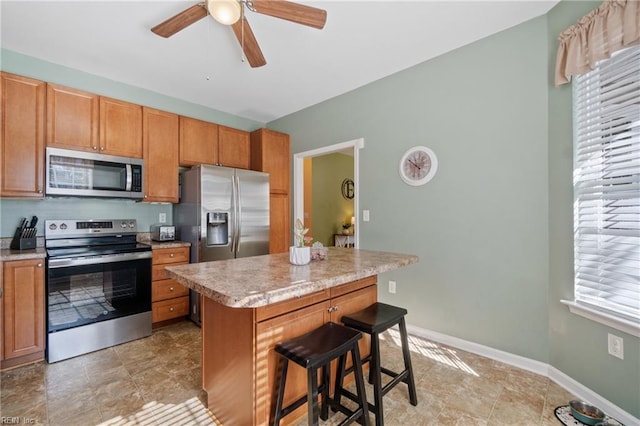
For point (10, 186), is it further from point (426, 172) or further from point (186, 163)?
point (426, 172)

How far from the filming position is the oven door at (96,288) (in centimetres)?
232

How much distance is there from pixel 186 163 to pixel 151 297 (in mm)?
1609

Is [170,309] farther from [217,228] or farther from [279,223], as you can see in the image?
[279,223]

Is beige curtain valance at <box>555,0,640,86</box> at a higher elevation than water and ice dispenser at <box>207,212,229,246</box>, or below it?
higher

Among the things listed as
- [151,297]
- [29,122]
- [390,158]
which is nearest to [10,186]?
[29,122]

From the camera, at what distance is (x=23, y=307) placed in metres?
2.23

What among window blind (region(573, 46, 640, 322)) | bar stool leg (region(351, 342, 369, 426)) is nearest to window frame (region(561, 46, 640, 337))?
window blind (region(573, 46, 640, 322))

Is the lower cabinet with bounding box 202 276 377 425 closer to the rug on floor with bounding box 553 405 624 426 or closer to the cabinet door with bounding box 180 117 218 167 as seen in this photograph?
the rug on floor with bounding box 553 405 624 426

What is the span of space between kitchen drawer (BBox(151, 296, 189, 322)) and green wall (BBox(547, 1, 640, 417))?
11.3ft

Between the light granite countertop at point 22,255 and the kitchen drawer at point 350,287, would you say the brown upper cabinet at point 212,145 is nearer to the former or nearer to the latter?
the light granite countertop at point 22,255

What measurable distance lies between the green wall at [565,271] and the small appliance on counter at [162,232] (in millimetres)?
3708

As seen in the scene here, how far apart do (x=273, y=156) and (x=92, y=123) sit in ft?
6.60

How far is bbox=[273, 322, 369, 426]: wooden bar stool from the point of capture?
1251mm

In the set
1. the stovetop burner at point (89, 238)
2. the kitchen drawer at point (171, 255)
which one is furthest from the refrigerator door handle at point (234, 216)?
the stovetop burner at point (89, 238)
